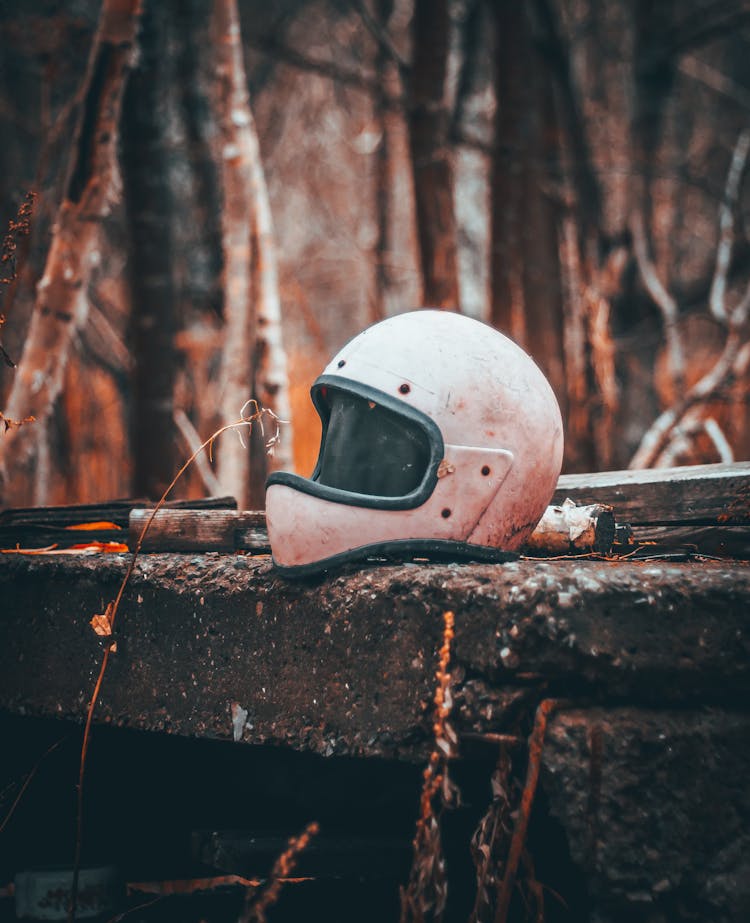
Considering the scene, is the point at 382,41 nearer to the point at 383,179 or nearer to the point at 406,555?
the point at 383,179

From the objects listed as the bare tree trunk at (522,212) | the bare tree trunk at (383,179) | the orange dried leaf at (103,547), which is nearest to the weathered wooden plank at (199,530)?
the orange dried leaf at (103,547)

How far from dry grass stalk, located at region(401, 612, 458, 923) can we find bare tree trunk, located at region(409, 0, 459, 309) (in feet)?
16.4

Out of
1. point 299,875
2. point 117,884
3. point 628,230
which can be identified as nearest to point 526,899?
point 299,875

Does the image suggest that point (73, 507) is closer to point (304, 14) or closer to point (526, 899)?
point (526, 899)

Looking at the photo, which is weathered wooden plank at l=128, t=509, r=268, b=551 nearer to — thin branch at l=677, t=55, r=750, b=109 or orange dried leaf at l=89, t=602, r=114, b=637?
orange dried leaf at l=89, t=602, r=114, b=637

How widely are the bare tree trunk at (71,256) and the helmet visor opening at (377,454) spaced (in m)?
2.55

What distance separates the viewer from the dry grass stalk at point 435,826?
2.07 m

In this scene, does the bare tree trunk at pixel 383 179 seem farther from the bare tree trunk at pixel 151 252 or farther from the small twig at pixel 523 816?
the small twig at pixel 523 816

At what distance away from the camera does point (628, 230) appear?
1066 cm

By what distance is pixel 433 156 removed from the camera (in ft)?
23.7

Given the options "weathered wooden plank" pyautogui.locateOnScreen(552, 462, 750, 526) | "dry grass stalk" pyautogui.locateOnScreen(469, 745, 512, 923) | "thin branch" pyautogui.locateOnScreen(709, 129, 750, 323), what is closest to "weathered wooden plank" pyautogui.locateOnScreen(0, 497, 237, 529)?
"weathered wooden plank" pyautogui.locateOnScreen(552, 462, 750, 526)

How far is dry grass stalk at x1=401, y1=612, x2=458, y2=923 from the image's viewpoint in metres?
2.07

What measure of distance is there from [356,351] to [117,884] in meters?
1.81

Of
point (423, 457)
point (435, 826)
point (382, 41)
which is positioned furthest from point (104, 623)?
point (382, 41)
